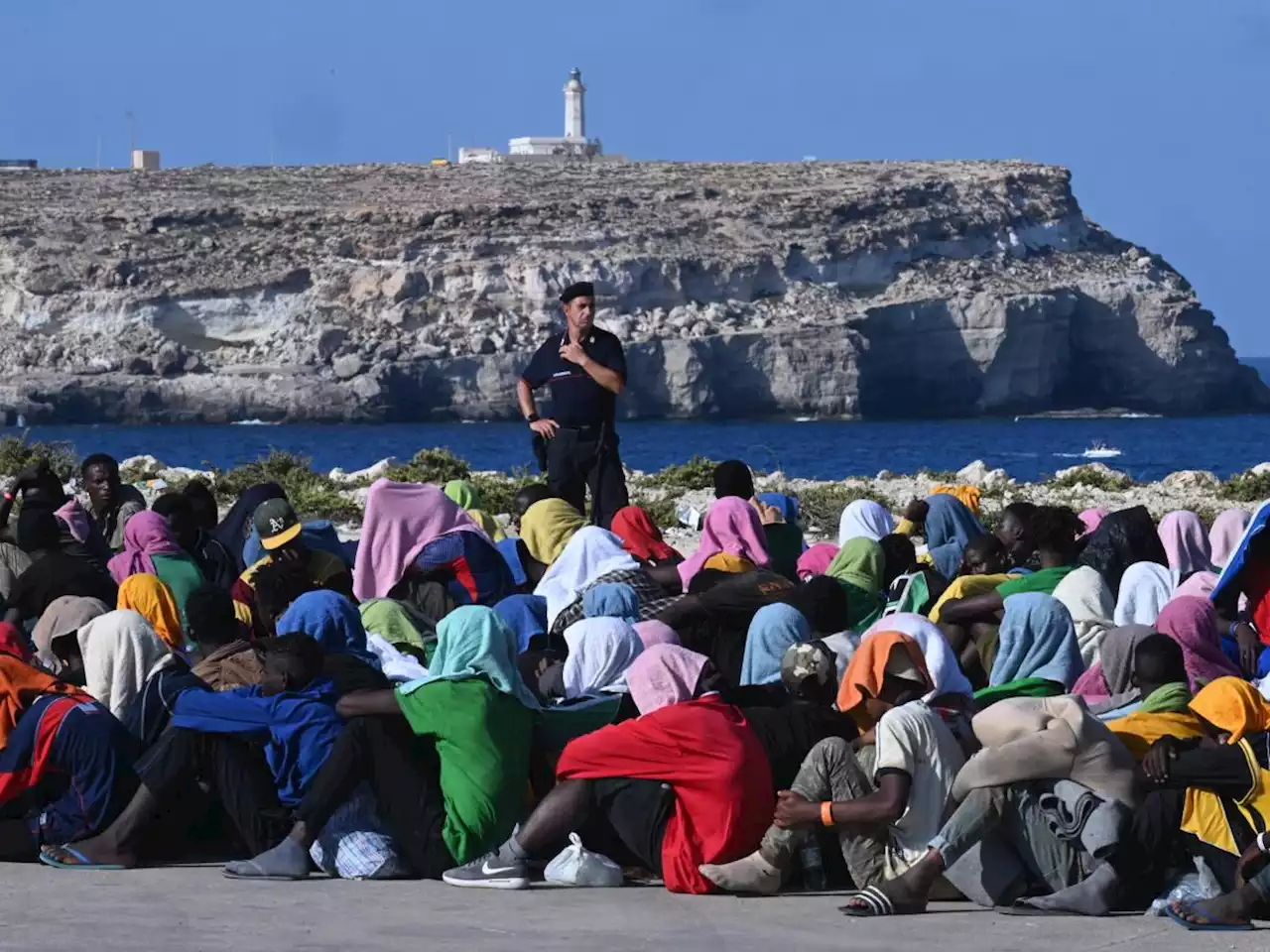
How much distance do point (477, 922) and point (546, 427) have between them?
232 inches

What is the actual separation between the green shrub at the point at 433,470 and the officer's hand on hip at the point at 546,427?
24.4 feet

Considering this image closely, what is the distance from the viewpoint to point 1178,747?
20.9 ft

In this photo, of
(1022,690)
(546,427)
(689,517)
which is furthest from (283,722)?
Answer: (689,517)

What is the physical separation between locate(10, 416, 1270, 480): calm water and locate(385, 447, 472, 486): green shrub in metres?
20.1

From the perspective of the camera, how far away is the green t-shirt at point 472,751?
6.84 metres

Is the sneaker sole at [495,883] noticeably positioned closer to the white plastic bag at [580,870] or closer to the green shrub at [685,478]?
the white plastic bag at [580,870]

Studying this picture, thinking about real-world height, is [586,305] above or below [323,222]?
below

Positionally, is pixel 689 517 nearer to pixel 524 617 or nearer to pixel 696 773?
pixel 524 617

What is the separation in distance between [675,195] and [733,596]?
9697 centimetres

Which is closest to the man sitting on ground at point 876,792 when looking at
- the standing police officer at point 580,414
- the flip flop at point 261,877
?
the flip flop at point 261,877

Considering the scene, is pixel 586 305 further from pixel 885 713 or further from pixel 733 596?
pixel 885 713

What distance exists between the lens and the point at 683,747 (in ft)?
21.9

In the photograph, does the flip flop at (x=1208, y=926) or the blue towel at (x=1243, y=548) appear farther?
the blue towel at (x=1243, y=548)

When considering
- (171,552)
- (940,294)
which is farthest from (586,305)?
(940,294)
